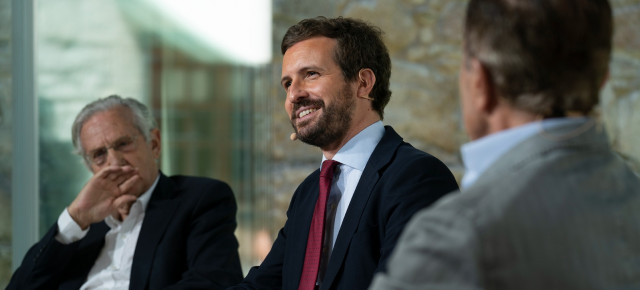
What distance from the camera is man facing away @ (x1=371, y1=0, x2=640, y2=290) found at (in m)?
0.77

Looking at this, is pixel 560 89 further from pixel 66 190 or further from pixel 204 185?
pixel 66 190

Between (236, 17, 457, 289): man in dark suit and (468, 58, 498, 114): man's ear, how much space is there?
0.77 metres

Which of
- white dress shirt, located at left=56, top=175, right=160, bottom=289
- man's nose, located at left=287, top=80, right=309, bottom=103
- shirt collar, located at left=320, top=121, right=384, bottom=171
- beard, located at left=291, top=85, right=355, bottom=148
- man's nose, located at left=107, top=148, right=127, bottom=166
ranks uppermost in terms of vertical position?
man's nose, located at left=287, top=80, right=309, bottom=103

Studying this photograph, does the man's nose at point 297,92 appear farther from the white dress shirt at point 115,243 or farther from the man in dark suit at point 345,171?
the white dress shirt at point 115,243

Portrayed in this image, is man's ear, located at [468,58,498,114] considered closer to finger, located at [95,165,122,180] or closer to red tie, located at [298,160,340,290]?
red tie, located at [298,160,340,290]

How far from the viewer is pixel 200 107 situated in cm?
334

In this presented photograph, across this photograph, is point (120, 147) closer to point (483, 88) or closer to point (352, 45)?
point (352, 45)

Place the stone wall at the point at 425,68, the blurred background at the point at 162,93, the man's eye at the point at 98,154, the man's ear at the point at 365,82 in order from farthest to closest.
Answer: the blurred background at the point at 162,93, the stone wall at the point at 425,68, the man's eye at the point at 98,154, the man's ear at the point at 365,82


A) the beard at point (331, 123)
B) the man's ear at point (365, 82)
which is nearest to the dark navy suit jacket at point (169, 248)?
the beard at point (331, 123)

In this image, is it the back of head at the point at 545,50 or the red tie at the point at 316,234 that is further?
the red tie at the point at 316,234

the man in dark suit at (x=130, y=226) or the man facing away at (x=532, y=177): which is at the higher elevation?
the man facing away at (x=532, y=177)

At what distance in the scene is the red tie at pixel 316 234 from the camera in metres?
1.80

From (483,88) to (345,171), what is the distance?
1.04 metres

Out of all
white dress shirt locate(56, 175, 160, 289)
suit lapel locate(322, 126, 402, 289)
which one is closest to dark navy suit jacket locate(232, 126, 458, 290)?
suit lapel locate(322, 126, 402, 289)
